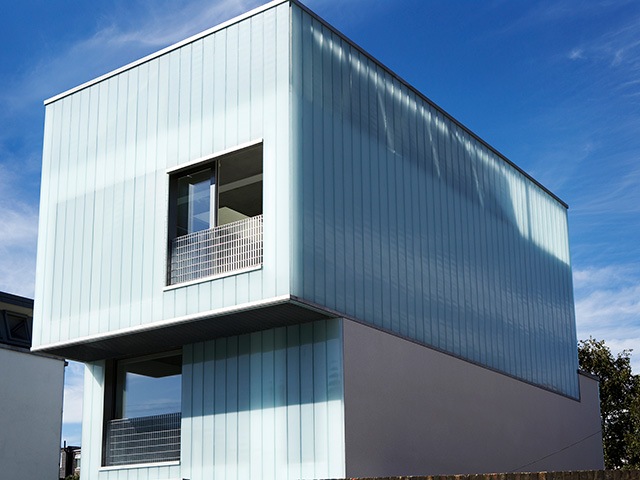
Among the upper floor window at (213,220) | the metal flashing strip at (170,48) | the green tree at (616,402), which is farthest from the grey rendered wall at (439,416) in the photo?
the green tree at (616,402)

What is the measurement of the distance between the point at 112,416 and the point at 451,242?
23.8 ft

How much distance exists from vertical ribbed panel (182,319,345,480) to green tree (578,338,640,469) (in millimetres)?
23762

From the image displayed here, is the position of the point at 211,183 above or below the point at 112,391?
above

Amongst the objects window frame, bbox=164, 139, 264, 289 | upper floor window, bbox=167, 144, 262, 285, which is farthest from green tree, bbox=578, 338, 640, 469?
window frame, bbox=164, 139, 264, 289

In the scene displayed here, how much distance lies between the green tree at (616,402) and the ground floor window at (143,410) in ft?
76.7

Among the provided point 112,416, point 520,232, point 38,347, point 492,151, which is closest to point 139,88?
point 38,347

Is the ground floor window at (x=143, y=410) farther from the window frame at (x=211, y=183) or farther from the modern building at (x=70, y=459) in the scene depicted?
the modern building at (x=70, y=459)

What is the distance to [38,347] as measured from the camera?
1734 centimetres

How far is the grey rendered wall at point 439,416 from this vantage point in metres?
15.4

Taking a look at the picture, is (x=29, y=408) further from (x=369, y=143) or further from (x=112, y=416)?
(x=369, y=143)

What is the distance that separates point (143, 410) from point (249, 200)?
4.26m

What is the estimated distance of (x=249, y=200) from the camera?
671 inches

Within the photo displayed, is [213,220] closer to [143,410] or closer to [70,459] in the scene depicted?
[143,410]

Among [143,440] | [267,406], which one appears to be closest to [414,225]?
[267,406]
